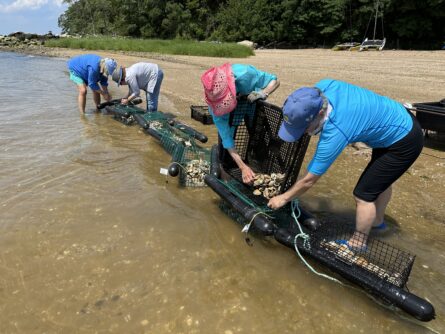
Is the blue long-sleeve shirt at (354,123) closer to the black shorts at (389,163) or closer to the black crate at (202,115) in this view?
the black shorts at (389,163)

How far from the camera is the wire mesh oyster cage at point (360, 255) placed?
8.66ft

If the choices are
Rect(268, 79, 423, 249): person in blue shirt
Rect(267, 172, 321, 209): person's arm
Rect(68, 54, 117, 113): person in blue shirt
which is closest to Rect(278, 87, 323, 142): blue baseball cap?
Rect(268, 79, 423, 249): person in blue shirt

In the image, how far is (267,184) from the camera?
11.8ft

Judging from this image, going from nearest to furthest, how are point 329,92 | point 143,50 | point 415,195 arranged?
point 329,92 → point 415,195 → point 143,50

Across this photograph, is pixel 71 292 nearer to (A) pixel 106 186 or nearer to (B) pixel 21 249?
(B) pixel 21 249

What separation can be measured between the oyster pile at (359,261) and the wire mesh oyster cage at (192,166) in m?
1.98

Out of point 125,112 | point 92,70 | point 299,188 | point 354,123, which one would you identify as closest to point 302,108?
point 354,123

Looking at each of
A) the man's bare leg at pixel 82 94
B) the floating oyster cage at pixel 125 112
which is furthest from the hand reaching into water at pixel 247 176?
the man's bare leg at pixel 82 94

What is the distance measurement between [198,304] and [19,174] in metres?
3.61

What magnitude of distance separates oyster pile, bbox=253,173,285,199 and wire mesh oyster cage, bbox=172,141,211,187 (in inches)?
41.6

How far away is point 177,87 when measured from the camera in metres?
A: 12.1

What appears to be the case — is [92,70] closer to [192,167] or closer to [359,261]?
[192,167]

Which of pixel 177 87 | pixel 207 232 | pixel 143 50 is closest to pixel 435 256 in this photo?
pixel 207 232

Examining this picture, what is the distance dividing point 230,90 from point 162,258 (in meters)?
1.66
